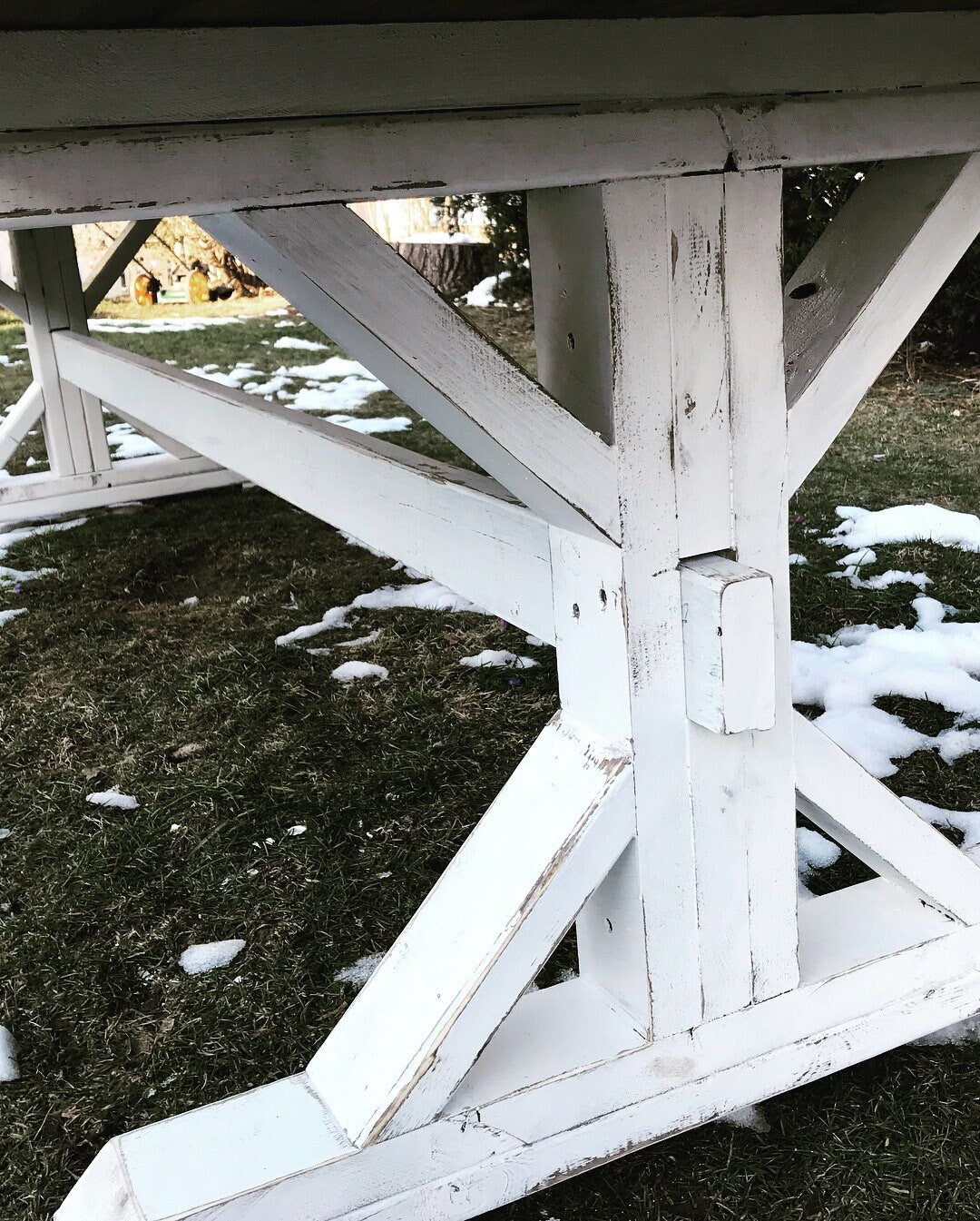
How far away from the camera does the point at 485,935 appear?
125cm

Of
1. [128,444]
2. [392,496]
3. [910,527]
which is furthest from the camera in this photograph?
[128,444]

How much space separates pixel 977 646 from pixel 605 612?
1835mm

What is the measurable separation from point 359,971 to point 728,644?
0.92m

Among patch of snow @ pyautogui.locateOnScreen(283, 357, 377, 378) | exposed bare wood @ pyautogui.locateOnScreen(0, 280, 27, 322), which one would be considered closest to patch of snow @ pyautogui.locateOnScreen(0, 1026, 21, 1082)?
exposed bare wood @ pyautogui.locateOnScreen(0, 280, 27, 322)

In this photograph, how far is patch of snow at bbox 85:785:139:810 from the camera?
230 centimetres

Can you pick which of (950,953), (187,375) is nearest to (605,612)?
Result: (950,953)

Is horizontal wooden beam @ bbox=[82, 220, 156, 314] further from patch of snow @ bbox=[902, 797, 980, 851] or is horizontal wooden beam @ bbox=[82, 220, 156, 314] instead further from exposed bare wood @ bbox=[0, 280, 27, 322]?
patch of snow @ bbox=[902, 797, 980, 851]

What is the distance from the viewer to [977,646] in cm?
274

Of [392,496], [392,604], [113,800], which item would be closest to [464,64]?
[392,496]

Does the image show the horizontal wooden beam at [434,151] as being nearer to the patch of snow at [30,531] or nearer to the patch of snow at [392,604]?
the patch of snow at [392,604]

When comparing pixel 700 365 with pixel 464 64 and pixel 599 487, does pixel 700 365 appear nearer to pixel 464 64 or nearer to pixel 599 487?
pixel 599 487

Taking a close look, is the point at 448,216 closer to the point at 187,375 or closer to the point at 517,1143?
the point at 187,375

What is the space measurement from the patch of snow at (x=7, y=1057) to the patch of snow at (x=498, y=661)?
140cm

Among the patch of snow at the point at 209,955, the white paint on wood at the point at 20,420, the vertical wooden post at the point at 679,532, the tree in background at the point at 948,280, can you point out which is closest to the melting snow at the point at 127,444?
the white paint on wood at the point at 20,420
